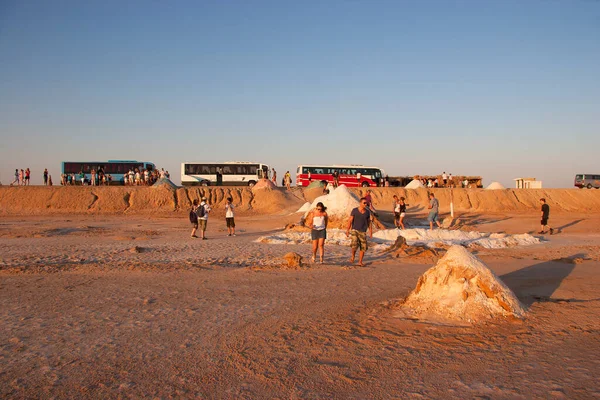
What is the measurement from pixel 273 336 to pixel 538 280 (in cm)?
635

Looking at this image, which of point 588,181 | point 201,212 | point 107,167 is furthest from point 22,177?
point 588,181

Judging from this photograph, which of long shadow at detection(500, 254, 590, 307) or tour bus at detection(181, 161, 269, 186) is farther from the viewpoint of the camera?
tour bus at detection(181, 161, 269, 186)

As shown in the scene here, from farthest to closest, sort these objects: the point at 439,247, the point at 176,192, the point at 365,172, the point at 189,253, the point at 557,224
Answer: the point at 365,172
the point at 176,192
the point at 557,224
the point at 439,247
the point at 189,253

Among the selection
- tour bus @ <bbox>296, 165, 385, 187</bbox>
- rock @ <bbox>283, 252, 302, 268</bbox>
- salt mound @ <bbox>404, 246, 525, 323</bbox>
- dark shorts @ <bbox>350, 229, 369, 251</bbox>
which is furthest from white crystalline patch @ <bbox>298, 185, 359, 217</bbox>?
tour bus @ <bbox>296, 165, 385, 187</bbox>

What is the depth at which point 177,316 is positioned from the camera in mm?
6848

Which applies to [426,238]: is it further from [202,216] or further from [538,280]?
[202,216]

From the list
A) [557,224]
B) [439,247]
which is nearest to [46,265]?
[439,247]

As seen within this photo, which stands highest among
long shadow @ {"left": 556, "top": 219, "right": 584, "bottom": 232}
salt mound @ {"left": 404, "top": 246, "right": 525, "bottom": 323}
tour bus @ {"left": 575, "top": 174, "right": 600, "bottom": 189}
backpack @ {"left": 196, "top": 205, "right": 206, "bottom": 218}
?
tour bus @ {"left": 575, "top": 174, "right": 600, "bottom": 189}

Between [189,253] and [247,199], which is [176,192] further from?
[189,253]

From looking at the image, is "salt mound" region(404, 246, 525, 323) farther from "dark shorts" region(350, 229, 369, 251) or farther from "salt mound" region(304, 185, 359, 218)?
"salt mound" region(304, 185, 359, 218)

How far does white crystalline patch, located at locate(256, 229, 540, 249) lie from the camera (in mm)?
16422

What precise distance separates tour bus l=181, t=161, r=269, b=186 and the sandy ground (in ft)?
103

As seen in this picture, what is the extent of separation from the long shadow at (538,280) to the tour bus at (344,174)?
100 feet

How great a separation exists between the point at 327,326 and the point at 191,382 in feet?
7.87
